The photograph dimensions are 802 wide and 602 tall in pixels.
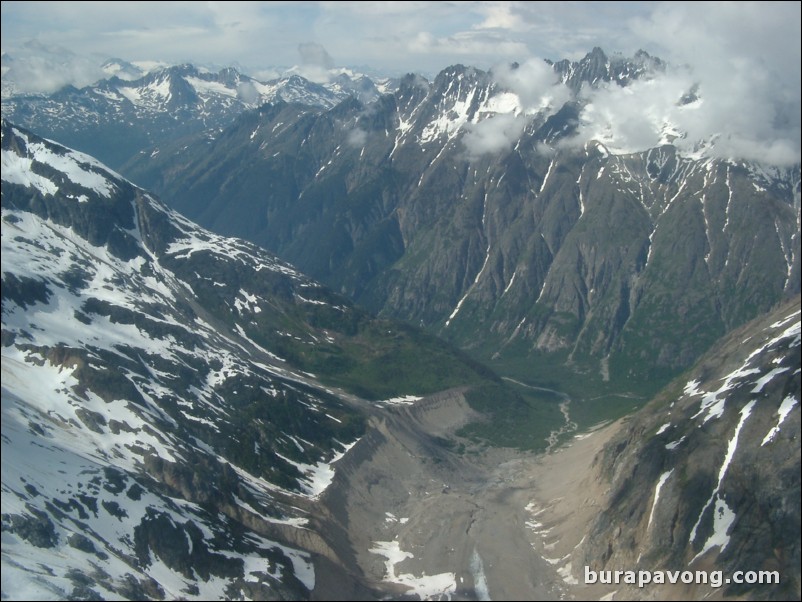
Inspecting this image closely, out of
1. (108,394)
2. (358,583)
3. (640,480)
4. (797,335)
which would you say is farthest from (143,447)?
(797,335)

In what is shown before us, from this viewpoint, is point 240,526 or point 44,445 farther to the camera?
point 240,526

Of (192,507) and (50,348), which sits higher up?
(50,348)

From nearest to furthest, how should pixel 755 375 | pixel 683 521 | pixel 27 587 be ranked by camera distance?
pixel 27 587 < pixel 683 521 < pixel 755 375

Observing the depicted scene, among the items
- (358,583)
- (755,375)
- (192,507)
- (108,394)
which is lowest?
(358,583)

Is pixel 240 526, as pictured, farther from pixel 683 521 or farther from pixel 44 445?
pixel 683 521

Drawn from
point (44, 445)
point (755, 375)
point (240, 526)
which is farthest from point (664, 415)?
point (44, 445)

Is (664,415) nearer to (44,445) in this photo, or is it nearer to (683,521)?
(683,521)

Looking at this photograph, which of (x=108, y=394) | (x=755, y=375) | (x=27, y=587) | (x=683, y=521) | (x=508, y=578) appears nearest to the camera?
(x=27, y=587)
